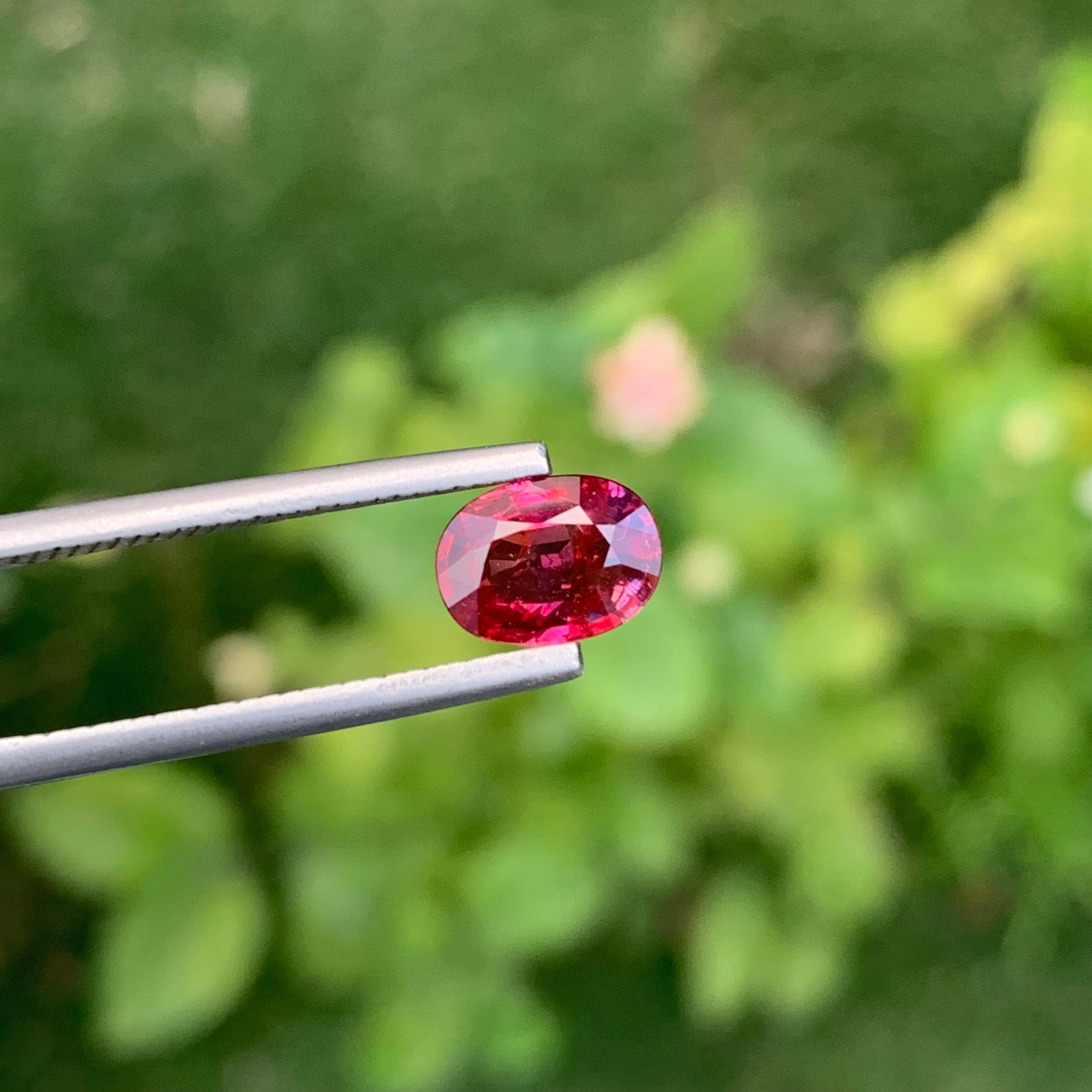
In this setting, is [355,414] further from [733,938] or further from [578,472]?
[733,938]

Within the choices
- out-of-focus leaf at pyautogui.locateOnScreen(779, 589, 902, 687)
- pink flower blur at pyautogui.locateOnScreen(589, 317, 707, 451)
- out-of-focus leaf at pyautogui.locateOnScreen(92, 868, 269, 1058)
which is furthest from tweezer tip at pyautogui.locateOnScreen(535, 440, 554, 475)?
out-of-focus leaf at pyautogui.locateOnScreen(92, 868, 269, 1058)

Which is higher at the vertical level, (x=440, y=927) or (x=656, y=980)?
(x=440, y=927)

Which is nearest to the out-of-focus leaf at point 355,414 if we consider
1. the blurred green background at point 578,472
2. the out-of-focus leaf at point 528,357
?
the blurred green background at point 578,472

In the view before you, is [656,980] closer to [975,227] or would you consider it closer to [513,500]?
[975,227]

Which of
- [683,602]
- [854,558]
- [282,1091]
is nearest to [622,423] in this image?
[683,602]

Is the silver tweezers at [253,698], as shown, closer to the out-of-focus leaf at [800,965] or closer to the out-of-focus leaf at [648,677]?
the out-of-focus leaf at [648,677]

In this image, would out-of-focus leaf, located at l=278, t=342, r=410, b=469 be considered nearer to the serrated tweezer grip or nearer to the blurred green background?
the blurred green background
